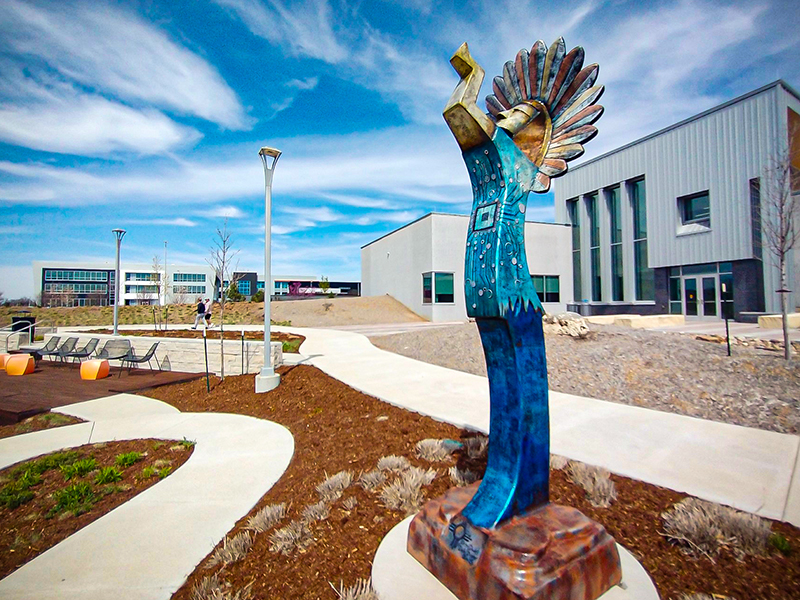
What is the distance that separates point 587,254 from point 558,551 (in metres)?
32.2

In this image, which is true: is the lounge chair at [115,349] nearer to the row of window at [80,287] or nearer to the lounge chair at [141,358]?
the lounge chair at [141,358]

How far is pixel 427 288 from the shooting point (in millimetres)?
27375

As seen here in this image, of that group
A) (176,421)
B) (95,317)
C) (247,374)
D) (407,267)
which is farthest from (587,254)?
(95,317)

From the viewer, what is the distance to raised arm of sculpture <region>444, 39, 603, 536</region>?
2.57 m

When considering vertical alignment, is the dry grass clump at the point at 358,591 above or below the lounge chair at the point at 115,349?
below

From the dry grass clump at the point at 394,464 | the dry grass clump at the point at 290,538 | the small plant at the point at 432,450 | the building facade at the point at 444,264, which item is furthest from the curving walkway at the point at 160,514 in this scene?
the building facade at the point at 444,264

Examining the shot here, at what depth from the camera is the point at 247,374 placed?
9289 millimetres

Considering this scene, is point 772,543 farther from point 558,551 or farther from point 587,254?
point 587,254

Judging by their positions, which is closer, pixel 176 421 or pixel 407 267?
pixel 176 421

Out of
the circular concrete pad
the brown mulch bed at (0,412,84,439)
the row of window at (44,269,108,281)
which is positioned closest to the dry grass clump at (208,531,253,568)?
the circular concrete pad

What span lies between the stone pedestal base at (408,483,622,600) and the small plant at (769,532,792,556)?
112 cm

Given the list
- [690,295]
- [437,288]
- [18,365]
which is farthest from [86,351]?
[690,295]

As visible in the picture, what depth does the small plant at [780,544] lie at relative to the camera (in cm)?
255

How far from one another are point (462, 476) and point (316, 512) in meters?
1.34
